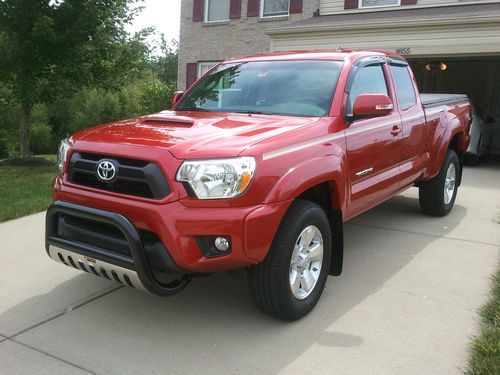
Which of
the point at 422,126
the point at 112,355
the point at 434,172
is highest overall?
the point at 422,126

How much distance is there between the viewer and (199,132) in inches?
132

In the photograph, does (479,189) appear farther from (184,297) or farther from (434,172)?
(184,297)

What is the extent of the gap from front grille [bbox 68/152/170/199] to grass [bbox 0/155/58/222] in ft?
10.4

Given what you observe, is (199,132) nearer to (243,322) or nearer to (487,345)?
(243,322)

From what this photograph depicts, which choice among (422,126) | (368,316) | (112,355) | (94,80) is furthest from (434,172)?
(94,80)

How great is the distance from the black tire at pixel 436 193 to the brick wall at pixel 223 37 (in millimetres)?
10762

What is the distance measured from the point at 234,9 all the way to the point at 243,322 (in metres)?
15.3

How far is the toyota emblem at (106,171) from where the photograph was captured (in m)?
3.15

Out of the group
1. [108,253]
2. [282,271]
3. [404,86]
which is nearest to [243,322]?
[282,271]

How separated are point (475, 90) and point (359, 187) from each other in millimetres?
13587

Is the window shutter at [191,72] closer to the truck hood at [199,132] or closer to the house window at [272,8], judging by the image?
the house window at [272,8]

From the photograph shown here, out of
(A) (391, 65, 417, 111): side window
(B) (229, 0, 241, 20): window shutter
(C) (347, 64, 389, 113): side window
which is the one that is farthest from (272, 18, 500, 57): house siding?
(C) (347, 64, 389, 113): side window

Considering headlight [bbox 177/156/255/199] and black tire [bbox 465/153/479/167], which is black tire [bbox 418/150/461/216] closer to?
headlight [bbox 177/156/255/199]

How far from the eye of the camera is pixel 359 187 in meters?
4.13
